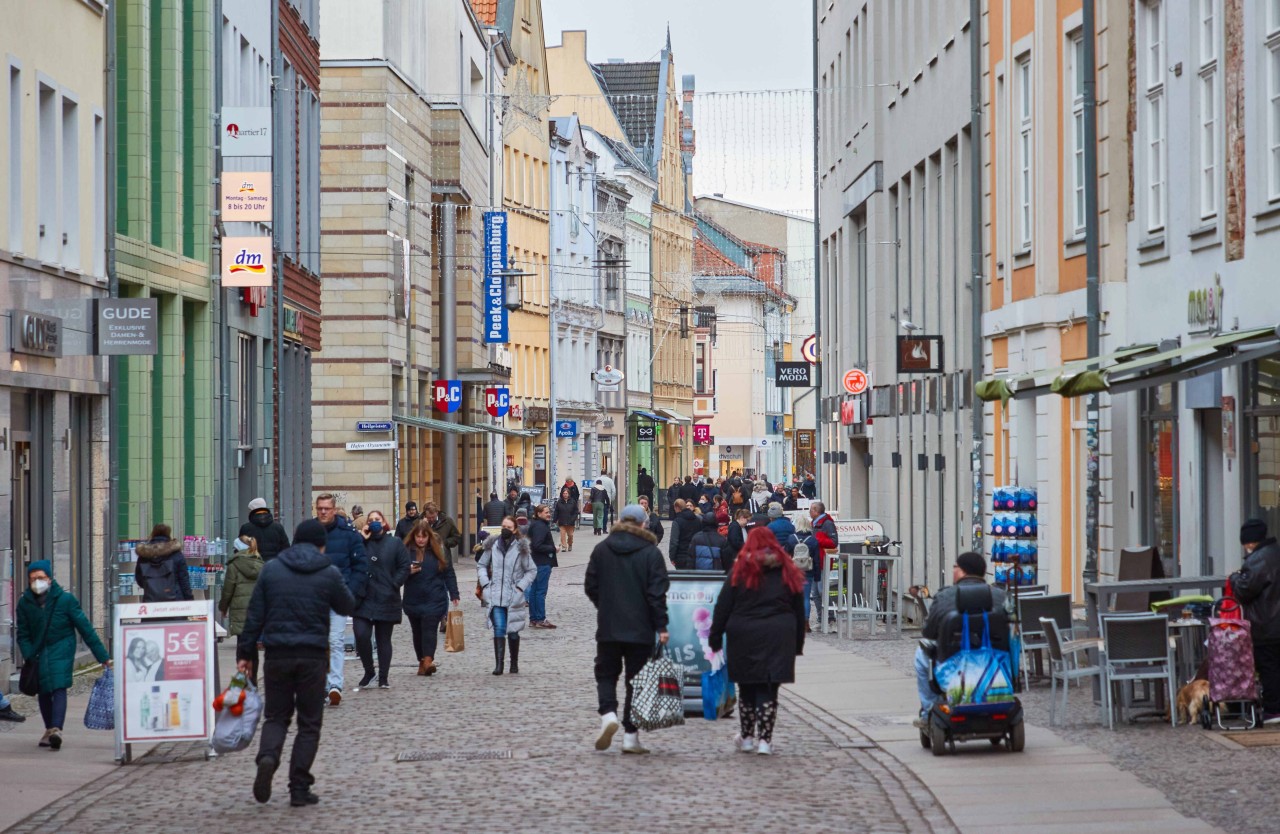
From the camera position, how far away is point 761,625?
14.8 m

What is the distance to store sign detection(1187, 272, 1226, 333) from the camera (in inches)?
782

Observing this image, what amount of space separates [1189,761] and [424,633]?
10.1m

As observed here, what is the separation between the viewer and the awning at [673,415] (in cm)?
10219

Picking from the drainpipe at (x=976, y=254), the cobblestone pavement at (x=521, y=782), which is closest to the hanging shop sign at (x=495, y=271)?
the drainpipe at (x=976, y=254)

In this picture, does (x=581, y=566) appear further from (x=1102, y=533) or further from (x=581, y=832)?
(x=581, y=832)

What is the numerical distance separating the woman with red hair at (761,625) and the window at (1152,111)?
28.2 feet

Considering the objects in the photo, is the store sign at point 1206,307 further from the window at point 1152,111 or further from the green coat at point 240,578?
the green coat at point 240,578

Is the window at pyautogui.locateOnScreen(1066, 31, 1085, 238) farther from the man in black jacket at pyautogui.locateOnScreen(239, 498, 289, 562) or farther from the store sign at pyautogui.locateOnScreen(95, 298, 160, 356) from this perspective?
the store sign at pyautogui.locateOnScreen(95, 298, 160, 356)

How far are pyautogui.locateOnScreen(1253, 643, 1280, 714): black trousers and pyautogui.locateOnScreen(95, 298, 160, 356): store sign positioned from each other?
12018mm

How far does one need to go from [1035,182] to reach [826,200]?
25.3m

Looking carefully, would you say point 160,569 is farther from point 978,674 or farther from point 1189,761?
point 1189,761

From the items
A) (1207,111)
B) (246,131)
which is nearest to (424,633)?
(1207,111)

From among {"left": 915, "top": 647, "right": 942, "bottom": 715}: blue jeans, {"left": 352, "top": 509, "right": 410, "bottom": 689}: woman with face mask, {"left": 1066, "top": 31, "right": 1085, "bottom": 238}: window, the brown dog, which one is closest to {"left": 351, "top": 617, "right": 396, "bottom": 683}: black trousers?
{"left": 352, "top": 509, "right": 410, "bottom": 689}: woman with face mask

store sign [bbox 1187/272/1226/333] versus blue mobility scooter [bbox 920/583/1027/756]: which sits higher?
store sign [bbox 1187/272/1226/333]
